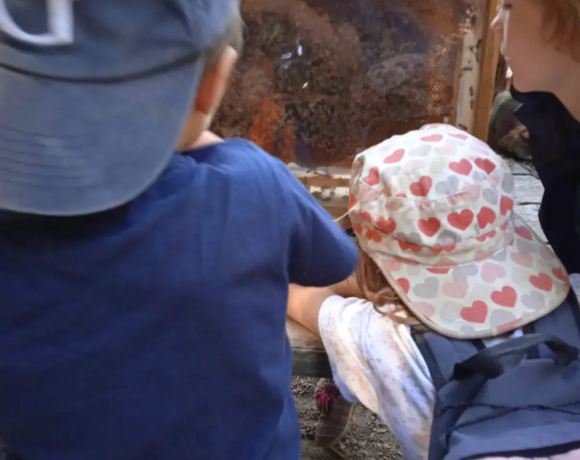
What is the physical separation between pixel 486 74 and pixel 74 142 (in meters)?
0.96

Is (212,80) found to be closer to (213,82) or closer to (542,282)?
(213,82)

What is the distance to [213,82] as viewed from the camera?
0.48 meters

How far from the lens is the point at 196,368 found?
50 centimetres

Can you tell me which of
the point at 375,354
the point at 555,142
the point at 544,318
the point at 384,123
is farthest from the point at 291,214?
the point at 384,123

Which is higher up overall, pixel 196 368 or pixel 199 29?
pixel 199 29

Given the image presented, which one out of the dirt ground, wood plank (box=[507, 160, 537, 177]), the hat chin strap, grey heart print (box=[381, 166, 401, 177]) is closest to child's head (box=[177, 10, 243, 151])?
the hat chin strap

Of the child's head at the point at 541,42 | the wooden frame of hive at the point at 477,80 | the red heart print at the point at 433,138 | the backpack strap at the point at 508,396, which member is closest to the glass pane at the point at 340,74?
Result: the wooden frame of hive at the point at 477,80

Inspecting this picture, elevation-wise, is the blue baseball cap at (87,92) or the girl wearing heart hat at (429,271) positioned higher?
the blue baseball cap at (87,92)

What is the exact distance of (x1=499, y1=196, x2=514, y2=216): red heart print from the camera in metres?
0.80

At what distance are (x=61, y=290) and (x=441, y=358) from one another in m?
0.48

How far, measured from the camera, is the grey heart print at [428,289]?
2.60 feet

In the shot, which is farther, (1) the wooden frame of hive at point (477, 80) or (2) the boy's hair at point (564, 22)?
(1) the wooden frame of hive at point (477, 80)

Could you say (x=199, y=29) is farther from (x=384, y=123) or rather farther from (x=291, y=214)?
(x=384, y=123)

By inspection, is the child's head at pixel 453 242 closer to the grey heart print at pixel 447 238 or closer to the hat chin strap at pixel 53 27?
the grey heart print at pixel 447 238
